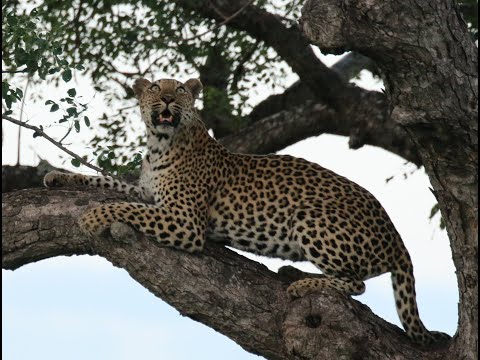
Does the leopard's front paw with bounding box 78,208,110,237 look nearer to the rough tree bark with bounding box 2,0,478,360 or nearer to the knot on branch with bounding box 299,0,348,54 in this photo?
the rough tree bark with bounding box 2,0,478,360

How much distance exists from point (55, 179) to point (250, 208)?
163cm

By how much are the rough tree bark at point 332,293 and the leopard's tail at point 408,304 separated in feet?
0.47

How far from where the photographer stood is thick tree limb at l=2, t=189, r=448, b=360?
737cm

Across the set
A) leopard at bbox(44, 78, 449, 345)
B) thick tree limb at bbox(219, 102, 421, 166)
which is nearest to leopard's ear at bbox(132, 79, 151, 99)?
leopard at bbox(44, 78, 449, 345)

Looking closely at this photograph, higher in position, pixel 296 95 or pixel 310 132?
pixel 296 95

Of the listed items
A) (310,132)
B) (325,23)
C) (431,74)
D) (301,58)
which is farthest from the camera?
(310,132)

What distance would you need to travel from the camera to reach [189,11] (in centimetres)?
1155

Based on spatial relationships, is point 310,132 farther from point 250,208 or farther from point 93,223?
point 93,223

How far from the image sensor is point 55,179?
8727mm

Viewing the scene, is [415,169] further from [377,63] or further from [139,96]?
[377,63]

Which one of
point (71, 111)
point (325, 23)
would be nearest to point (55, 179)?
point (71, 111)

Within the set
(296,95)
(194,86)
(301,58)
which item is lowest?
(194,86)

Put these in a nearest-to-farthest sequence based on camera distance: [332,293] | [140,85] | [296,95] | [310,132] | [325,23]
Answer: [325,23], [332,293], [140,85], [310,132], [296,95]

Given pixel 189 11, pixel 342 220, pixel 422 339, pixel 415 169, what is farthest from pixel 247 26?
pixel 422 339
